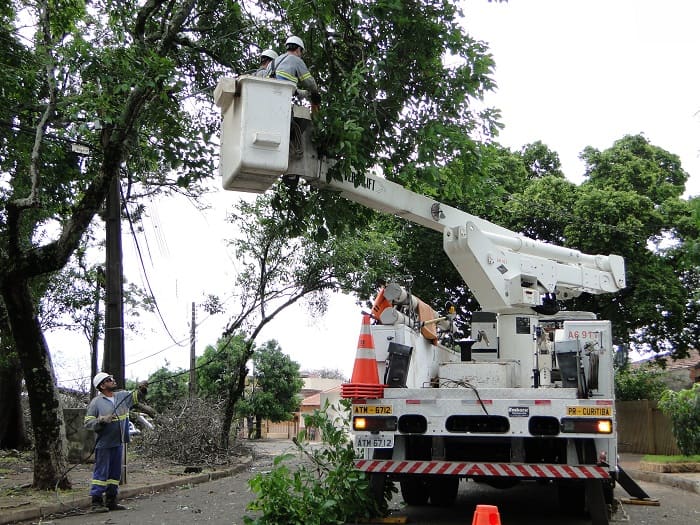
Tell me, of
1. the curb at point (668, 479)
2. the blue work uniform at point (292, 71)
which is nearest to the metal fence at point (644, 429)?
the curb at point (668, 479)

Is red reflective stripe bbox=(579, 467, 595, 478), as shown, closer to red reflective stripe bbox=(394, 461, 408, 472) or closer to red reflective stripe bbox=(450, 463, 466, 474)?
red reflective stripe bbox=(450, 463, 466, 474)

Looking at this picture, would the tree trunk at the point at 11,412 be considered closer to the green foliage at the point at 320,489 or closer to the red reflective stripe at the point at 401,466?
the green foliage at the point at 320,489

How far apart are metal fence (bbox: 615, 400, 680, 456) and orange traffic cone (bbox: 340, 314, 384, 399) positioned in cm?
1412

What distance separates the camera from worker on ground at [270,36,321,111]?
746 cm

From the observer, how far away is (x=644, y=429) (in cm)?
2123

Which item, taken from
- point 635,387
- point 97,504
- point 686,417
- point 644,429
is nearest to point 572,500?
point 97,504

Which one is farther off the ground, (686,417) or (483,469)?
(686,417)

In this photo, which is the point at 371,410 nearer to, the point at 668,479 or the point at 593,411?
the point at 593,411

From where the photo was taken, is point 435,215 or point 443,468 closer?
point 443,468

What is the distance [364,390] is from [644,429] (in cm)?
1611

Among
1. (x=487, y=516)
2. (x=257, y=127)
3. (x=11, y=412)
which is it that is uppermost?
(x=257, y=127)

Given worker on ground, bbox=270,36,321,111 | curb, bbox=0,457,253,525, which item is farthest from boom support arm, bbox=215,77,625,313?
curb, bbox=0,457,253,525

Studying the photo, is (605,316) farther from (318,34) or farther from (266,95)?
(266,95)

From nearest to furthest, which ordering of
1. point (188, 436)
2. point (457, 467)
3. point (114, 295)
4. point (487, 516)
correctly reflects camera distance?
point (487, 516) < point (457, 467) < point (114, 295) < point (188, 436)
